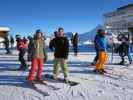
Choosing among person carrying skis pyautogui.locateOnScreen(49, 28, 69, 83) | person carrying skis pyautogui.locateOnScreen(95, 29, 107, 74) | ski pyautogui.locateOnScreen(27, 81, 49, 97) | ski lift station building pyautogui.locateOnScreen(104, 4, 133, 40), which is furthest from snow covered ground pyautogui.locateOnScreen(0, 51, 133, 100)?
ski lift station building pyautogui.locateOnScreen(104, 4, 133, 40)

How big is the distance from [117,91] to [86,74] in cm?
336

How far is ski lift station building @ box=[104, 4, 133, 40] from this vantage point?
5662cm

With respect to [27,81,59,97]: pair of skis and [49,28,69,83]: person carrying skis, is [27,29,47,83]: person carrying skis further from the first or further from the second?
[49,28,69,83]: person carrying skis

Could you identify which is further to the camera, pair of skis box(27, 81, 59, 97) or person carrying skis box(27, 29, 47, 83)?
person carrying skis box(27, 29, 47, 83)

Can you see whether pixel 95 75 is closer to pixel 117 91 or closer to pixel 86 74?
pixel 86 74

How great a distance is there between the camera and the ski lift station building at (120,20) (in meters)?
56.6

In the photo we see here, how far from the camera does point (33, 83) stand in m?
10.6

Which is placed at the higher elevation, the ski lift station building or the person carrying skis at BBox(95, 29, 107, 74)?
the ski lift station building

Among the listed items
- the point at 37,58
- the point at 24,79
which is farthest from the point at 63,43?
the point at 24,79

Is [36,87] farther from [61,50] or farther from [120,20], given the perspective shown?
[120,20]

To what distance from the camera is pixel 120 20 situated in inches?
2419

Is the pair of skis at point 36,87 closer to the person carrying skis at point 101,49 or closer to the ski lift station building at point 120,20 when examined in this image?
the person carrying skis at point 101,49

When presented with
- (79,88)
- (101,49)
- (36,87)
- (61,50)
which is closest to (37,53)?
(61,50)

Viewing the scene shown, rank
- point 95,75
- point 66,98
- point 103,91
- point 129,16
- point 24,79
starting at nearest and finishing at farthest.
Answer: point 66,98, point 103,91, point 24,79, point 95,75, point 129,16
